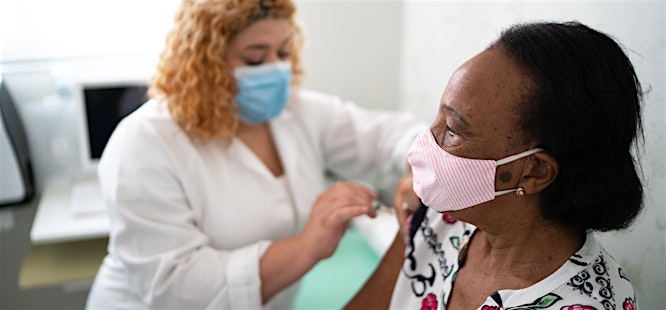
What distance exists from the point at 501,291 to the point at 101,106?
1.98 m

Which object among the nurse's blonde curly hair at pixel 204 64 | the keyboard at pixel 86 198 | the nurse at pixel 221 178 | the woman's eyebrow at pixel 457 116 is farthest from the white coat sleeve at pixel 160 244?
the keyboard at pixel 86 198

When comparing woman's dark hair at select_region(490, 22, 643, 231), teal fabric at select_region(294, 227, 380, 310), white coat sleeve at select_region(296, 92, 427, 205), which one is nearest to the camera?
woman's dark hair at select_region(490, 22, 643, 231)

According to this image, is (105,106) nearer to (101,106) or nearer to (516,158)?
(101,106)

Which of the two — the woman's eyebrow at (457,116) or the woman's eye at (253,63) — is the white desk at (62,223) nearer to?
the woman's eye at (253,63)

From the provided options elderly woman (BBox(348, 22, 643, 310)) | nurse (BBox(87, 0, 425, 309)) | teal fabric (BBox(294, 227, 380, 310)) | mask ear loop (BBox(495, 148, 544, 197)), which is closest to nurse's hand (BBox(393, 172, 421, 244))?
nurse (BBox(87, 0, 425, 309))

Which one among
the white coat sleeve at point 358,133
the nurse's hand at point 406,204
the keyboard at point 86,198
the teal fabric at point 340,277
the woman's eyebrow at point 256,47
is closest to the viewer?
the nurse's hand at point 406,204

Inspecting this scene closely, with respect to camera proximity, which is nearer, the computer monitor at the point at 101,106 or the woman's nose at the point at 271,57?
the woman's nose at the point at 271,57

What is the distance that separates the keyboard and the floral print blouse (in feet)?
5.07

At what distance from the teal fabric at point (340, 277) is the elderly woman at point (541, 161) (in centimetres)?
117

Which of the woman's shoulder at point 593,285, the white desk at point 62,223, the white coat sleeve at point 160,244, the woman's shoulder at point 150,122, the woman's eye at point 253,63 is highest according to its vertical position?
the woman's eye at point 253,63

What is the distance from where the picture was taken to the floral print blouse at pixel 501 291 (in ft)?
3.30

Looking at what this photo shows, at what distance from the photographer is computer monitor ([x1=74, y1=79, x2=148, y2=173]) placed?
2545 millimetres

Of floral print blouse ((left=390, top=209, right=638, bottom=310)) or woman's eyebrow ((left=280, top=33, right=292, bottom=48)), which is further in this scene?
woman's eyebrow ((left=280, top=33, right=292, bottom=48))

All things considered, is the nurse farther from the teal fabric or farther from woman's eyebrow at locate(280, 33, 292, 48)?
the teal fabric
